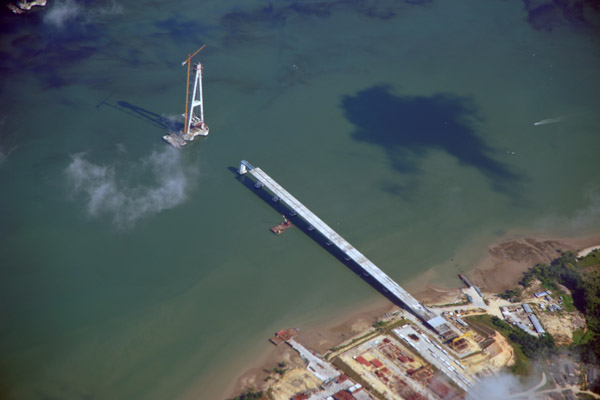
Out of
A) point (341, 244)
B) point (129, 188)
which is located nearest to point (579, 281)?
point (341, 244)

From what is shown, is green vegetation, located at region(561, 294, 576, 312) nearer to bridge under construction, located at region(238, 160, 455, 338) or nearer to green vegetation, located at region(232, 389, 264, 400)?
bridge under construction, located at region(238, 160, 455, 338)

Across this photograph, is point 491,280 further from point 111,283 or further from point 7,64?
point 7,64

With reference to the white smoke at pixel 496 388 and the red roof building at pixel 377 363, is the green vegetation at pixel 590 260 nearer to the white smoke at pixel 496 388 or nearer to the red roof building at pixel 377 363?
the white smoke at pixel 496 388

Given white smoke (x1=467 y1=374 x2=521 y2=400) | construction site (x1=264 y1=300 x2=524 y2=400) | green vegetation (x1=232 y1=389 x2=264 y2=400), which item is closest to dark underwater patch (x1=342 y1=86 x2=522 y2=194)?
construction site (x1=264 y1=300 x2=524 y2=400)

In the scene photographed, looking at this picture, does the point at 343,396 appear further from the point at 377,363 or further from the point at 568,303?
the point at 568,303

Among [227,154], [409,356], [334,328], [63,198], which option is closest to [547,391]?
[409,356]

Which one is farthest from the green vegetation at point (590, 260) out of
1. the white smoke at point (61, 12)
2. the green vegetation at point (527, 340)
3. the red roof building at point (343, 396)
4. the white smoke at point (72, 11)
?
the white smoke at point (61, 12)
